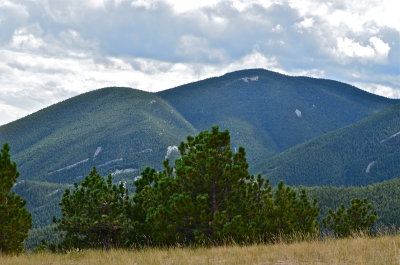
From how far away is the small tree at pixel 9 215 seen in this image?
1850 centimetres

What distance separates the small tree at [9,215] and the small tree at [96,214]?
7.67 ft

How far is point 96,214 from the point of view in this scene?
20.7 meters

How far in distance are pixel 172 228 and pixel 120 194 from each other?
5.33m

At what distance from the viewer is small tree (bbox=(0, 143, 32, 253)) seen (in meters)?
18.5

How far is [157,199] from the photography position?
19.7m

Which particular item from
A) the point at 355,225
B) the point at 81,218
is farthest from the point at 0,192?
the point at 355,225

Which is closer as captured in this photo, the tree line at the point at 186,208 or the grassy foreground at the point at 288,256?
the grassy foreground at the point at 288,256

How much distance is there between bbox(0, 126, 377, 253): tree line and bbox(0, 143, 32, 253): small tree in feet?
0.12

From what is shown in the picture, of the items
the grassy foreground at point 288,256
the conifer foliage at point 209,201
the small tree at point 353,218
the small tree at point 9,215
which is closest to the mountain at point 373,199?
the small tree at point 353,218

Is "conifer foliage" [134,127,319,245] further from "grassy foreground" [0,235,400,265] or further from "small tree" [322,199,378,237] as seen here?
"small tree" [322,199,378,237]

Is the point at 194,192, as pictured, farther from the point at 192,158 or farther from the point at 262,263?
the point at 262,263

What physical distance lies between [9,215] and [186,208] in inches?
284

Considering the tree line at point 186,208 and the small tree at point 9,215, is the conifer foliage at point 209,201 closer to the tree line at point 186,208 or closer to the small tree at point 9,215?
the tree line at point 186,208

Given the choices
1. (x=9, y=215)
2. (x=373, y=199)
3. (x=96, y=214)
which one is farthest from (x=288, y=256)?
(x=373, y=199)
